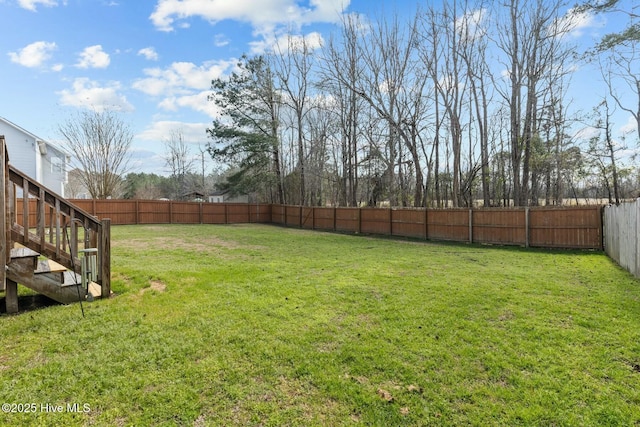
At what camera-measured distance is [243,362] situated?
106 inches

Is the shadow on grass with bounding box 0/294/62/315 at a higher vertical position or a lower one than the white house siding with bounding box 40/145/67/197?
lower

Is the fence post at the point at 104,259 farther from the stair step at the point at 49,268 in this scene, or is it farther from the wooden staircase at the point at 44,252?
the stair step at the point at 49,268

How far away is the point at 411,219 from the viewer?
1350cm

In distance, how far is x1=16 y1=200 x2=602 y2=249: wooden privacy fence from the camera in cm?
959

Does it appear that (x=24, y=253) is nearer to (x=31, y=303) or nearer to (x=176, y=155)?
(x=31, y=303)

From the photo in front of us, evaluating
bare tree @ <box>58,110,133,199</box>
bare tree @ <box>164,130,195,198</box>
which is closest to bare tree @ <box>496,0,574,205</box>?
bare tree @ <box>58,110,133,199</box>

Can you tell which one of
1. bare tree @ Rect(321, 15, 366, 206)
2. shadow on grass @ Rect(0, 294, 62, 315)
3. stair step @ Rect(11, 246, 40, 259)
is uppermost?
bare tree @ Rect(321, 15, 366, 206)

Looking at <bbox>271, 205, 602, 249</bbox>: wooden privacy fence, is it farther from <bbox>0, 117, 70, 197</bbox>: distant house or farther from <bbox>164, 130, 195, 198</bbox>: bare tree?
<bbox>164, 130, 195, 198</bbox>: bare tree

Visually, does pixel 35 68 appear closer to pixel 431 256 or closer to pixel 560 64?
pixel 431 256

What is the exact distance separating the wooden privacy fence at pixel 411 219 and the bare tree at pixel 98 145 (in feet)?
9.56

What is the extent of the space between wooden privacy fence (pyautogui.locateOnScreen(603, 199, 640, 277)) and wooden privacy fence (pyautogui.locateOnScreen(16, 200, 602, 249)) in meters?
1.29

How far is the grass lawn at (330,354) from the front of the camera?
211cm

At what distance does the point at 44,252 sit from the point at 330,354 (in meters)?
3.57

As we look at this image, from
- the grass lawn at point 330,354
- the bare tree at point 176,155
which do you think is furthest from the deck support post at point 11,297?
the bare tree at point 176,155
